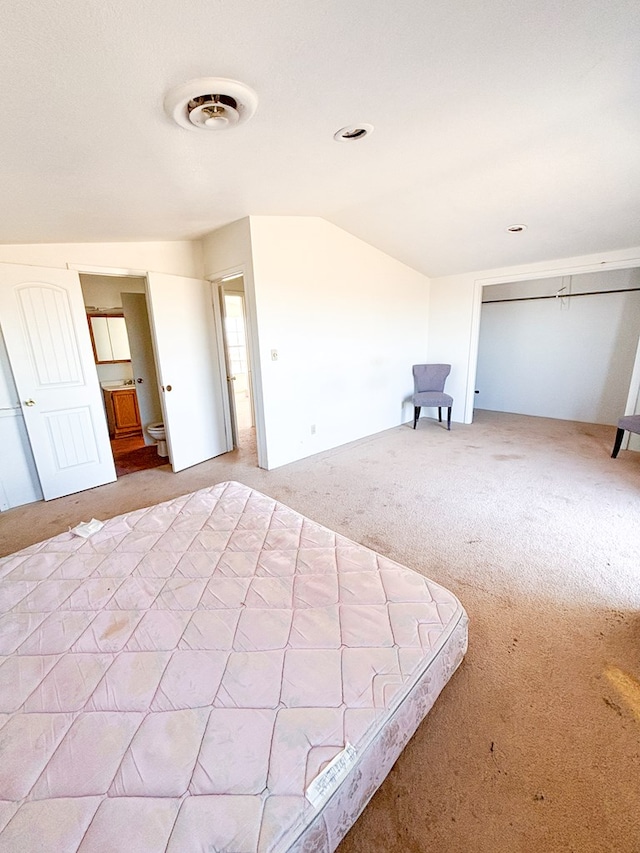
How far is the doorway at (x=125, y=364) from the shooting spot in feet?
14.5

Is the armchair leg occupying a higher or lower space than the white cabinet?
lower

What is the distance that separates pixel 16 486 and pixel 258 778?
335 cm

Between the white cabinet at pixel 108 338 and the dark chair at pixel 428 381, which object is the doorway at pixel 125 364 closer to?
the white cabinet at pixel 108 338

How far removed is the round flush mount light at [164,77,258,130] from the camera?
1401 millimetres

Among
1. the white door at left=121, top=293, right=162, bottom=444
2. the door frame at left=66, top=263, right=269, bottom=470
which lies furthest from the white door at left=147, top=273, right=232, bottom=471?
the white door at left=121, top=293, right=162, bottom=444

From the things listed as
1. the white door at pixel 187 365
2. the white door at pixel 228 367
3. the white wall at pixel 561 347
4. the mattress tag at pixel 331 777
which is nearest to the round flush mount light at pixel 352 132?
the white door at pixel 187 365

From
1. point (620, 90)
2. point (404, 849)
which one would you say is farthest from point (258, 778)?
point (620, 90)

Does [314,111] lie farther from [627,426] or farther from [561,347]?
[561,347]

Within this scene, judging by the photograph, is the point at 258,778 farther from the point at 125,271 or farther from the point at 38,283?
the point at 125,271

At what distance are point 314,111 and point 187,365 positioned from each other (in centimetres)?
257

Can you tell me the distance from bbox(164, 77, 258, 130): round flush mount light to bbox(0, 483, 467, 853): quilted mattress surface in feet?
6.33

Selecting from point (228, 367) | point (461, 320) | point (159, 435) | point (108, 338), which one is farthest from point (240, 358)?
point (461, 320)

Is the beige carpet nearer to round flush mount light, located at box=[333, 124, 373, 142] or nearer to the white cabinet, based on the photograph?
round flush mount light, located at box=[333, 124, 373, 142]

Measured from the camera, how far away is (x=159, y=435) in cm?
441
